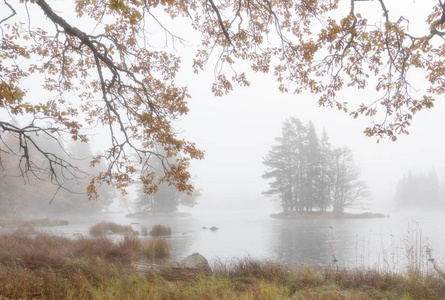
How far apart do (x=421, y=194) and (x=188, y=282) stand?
264ft

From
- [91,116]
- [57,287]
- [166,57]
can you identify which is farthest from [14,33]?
[57,287]

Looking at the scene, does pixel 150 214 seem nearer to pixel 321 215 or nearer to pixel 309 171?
pixel 309 171

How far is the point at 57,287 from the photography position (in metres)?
4.74

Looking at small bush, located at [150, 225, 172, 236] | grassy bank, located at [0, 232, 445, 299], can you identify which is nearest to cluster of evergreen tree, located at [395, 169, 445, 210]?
small bush, located at [150, 225, 172, 236]

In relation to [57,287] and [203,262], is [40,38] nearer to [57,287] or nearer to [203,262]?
[57,287]

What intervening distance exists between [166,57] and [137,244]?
791 centimetres

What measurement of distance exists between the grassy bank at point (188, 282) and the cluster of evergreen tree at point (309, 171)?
33670 millimetres

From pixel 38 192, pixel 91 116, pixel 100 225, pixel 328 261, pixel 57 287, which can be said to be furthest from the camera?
pixel 38 192

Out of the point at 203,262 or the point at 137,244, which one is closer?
the point at 203,262

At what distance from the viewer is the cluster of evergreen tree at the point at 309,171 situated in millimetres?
39688

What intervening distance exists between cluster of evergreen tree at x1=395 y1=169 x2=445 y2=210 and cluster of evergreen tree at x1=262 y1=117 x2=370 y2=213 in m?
Result: 36.9

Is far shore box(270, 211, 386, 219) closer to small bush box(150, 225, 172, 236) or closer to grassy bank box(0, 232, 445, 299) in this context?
small bush box(150, 225, 172, 236)

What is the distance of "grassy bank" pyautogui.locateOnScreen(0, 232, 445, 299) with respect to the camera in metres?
4.46

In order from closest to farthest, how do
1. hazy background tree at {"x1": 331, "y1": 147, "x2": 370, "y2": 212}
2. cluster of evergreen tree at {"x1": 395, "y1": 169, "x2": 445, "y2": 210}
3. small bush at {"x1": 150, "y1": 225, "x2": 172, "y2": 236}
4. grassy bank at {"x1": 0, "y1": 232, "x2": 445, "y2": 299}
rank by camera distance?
1. grassy bank at {"x1": 0, "y1": 232, "x2": 445, "y2": 299}
2. small bush at {"x1": 150, "y1": 225, "x2": 172, "y2": 236}
3. hazy background tree at {"x1": 331, "y1": 147, "x2": 370, "y2": 212}
4. cluster of evergreen tree at {"x1": 395, "y1": 169, "x2": 445, "y2": 210}
